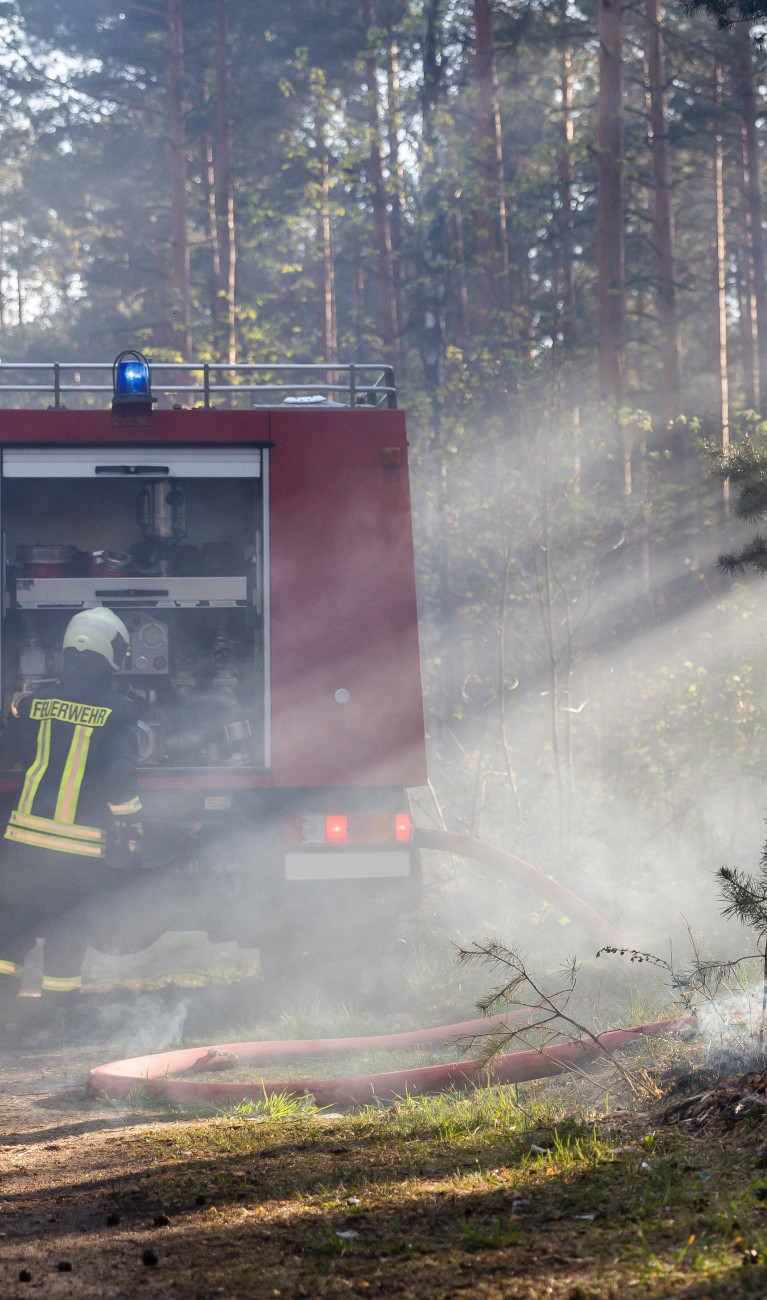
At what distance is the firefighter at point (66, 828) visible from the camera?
18.1ft

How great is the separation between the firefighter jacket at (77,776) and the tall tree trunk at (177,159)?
13.1m

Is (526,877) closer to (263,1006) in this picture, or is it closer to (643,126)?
(263,1006)

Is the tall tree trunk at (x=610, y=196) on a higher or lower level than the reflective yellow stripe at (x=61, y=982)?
higher

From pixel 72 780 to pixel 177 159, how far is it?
1549 centimetres

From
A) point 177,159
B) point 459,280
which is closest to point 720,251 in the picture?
point 459,280

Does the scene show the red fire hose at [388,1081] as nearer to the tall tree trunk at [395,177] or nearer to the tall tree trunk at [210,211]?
the tall tree trunk at [395,177]

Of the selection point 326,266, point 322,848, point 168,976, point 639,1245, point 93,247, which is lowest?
point 168,976


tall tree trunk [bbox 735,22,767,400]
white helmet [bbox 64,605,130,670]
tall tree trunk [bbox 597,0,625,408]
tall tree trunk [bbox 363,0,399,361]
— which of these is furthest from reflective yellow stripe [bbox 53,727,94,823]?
tall tree trunk [bbox 735,22,767,400]

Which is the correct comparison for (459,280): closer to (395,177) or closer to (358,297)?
(358,297)

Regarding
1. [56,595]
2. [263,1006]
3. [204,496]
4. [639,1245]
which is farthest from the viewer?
[204,496]

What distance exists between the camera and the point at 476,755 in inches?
373

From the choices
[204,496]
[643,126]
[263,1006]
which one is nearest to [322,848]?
[263,1006]

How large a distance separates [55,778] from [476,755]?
4530mm

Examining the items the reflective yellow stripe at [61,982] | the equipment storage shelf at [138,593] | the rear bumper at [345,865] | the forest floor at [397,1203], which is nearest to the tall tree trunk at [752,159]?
the equipment storage shelf at [138,593]
